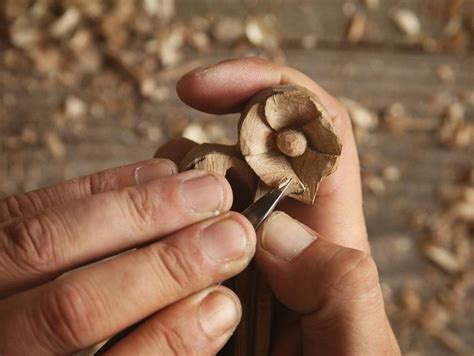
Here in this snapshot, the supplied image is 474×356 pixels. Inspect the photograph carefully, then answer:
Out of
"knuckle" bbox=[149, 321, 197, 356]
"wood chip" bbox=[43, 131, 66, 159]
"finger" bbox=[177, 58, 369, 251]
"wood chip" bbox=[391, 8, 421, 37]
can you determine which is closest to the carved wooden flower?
"finger" bbox=[177, 58, 369, 251]

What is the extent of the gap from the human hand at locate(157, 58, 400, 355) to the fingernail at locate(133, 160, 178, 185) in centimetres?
13

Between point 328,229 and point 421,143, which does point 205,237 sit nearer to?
point 328,229

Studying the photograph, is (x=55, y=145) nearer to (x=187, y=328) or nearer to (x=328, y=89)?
(x=328, y=89)

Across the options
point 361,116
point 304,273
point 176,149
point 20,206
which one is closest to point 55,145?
point 176,149

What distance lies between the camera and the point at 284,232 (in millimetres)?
702

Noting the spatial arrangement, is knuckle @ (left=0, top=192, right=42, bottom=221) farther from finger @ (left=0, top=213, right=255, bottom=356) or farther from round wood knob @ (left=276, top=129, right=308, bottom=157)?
round wood knob @ (left=276, top=129, right=308, bottom=157)

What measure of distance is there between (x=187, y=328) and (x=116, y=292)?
8cm

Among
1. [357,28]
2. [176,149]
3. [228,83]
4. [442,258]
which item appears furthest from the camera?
[357,28]

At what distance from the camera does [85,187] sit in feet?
2.41

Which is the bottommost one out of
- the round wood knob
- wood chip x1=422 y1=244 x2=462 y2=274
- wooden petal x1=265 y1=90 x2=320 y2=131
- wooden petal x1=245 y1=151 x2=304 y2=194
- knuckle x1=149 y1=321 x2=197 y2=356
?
wood chip x1=422 y1=244 x2=462 y2=274

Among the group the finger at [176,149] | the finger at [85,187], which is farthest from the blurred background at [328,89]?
the finger at [85,187]

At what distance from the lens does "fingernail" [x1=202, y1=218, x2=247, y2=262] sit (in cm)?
61

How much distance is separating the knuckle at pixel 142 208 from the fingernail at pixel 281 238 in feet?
0.46

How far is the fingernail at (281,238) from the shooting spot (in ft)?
2.30
